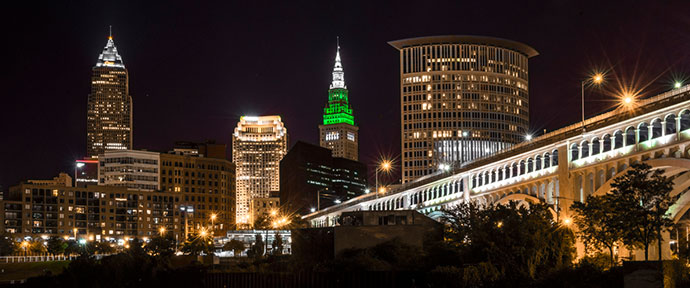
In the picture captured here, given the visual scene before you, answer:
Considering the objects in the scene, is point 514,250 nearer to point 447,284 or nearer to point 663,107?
point 447,284

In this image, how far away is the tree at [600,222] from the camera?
2440 inches

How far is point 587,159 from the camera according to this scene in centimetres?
8112

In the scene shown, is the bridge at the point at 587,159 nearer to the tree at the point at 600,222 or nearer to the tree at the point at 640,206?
the tree at the point at 600,222

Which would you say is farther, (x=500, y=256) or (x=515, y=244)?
(x=515, y=244)

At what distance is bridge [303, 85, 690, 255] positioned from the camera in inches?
2697

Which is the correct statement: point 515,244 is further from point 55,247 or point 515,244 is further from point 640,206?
point 55,247

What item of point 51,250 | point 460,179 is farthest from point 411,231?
point 51,250

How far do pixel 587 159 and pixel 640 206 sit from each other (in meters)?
21.5

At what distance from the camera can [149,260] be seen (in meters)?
69.4

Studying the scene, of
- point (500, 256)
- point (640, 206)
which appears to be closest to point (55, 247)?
point (500, 256)

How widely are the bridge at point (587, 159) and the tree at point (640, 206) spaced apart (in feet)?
24.4

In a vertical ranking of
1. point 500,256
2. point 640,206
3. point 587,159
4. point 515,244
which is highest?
point 587,159

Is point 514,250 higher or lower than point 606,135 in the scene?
lower

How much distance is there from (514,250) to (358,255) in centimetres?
1872
